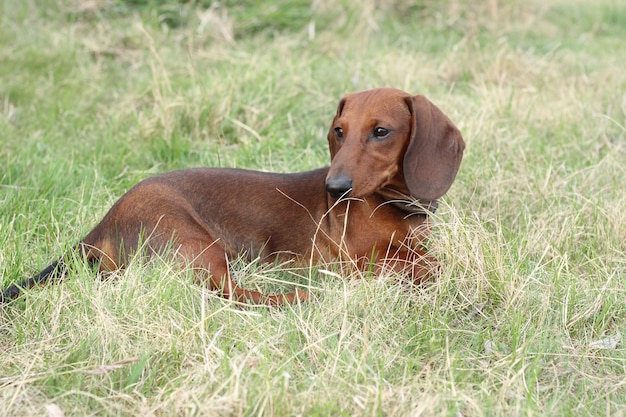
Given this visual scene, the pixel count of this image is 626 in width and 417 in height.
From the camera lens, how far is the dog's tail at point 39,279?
10.2 ft

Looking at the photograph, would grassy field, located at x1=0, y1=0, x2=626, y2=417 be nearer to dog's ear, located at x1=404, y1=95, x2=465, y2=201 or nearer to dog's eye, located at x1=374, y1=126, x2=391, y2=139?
dog's ear, located at x1=404, y1=95, x2=465, y2=201

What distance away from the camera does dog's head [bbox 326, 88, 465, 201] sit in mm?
3357

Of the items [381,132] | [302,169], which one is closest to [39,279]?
[381,132]

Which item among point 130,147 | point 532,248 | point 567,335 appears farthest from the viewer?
point 130,147

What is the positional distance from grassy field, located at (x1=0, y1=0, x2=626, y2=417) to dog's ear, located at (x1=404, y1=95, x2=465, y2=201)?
6.1 inches

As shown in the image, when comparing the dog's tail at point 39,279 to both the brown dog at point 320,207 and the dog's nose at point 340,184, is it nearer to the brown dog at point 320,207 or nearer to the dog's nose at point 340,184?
the brown dog at point 320,207

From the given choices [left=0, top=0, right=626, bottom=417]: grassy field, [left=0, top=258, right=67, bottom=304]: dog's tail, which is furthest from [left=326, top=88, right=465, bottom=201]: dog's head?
[left=0, top=258, right=67, bottom=304]: dog's tail

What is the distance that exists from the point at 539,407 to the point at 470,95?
12.5 ft

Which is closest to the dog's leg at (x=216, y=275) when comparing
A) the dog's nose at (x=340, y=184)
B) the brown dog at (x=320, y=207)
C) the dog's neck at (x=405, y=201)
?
the brown dog at (x=320, y=207)

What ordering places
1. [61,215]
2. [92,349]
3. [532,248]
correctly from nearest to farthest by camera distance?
[92,349] → [532,248] → [61,215]

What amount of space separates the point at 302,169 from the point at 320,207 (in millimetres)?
974

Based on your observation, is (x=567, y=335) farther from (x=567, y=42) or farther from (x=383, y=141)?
(x=567, y=42)

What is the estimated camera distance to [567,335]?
2975 millimetres

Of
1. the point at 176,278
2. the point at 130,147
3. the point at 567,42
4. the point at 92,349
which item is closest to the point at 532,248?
the point at 176,278
